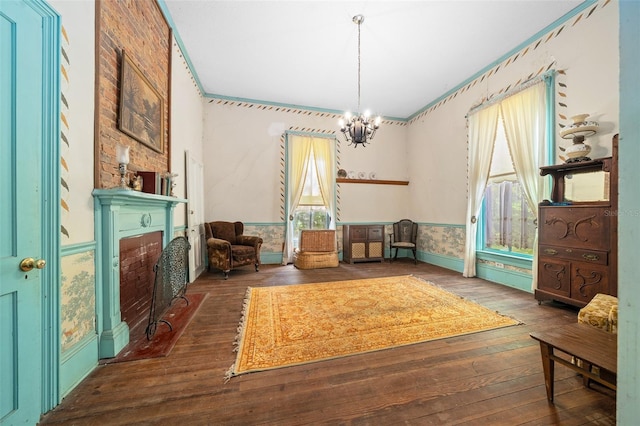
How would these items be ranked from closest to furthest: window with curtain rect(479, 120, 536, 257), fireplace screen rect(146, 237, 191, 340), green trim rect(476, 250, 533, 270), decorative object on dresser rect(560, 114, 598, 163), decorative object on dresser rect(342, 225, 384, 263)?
fireplace screen rect(146, 237, 191, 340) < decorative object on dresser rect(560, 114, 598, 163) < green trim rect(476, 250, 533, 270) < window with curtain rect(479, 120, 536, 257) < decorative object on dresser rect(342, 225, 384, 263)

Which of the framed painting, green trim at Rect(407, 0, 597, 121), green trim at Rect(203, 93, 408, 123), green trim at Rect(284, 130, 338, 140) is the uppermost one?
green trim at Rect(407, 0, 597, 121)

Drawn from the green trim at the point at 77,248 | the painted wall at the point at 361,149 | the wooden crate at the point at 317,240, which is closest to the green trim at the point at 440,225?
the painted wall at the point at 361,149

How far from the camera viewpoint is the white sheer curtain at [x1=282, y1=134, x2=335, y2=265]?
232 inches

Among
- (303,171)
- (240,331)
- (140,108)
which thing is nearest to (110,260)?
(240,331)

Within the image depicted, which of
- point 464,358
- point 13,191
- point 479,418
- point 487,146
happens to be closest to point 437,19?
point 487,146

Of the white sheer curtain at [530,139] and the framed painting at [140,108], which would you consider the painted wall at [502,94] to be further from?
the framed painting at [140,108]

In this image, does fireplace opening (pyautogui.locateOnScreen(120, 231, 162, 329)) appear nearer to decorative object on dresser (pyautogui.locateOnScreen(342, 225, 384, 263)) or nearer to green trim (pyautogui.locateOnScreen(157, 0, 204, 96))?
green trim (pyautogui.locateOnScreen(157, 0, 204, 96))

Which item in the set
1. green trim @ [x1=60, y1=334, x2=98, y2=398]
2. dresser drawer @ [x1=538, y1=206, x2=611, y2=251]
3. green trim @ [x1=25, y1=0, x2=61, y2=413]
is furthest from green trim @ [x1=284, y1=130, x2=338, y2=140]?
green trim @ [x1=60, y1=334, x2=98, y2=398]

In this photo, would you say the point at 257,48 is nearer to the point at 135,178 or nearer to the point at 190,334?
the point at 135,178

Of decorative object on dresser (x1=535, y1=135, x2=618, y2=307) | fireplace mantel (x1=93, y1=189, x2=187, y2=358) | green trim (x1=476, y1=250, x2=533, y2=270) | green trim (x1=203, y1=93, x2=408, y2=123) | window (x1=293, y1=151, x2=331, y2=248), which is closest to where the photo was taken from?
fireplace mantel (x1=93, y1=189, x2=187, y2=358)

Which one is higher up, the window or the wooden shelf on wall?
the wooden shelf on wall

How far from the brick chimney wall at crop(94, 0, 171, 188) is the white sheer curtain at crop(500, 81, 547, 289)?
17.0ft

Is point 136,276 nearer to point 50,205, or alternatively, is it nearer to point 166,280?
point 166,280

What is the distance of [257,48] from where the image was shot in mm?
4000
